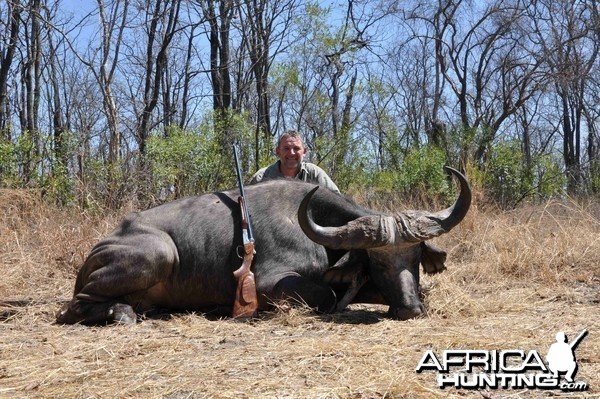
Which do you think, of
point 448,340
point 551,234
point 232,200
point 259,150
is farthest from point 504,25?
point 448,340

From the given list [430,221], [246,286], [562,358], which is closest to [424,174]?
[430,221]

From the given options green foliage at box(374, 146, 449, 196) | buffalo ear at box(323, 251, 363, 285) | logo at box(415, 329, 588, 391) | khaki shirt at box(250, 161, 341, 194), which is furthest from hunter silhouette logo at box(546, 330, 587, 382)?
green foliage at box(374, 146, 449, 196)

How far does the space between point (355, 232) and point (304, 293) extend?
25.1 inches

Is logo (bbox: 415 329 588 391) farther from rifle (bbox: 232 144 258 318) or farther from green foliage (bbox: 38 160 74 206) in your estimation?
green foliage (bbox: 38 160 74 206)

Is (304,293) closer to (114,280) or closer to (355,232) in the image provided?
(355,232)

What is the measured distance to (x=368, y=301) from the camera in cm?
566

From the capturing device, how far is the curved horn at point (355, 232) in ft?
17.1

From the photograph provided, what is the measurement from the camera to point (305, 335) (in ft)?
15.1

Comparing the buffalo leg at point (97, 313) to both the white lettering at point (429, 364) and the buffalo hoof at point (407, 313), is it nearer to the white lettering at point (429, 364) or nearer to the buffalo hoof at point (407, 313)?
the buffalo hoof at point (407, 313)

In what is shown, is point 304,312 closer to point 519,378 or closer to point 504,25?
point 519,378

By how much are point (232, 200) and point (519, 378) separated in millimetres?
3395

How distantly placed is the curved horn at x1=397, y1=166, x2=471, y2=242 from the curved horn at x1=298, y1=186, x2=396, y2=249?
0.10m

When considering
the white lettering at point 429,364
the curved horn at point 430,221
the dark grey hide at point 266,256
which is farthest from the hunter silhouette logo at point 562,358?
the curved horn at point 430,221

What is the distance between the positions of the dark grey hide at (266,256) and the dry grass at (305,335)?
235 mm
